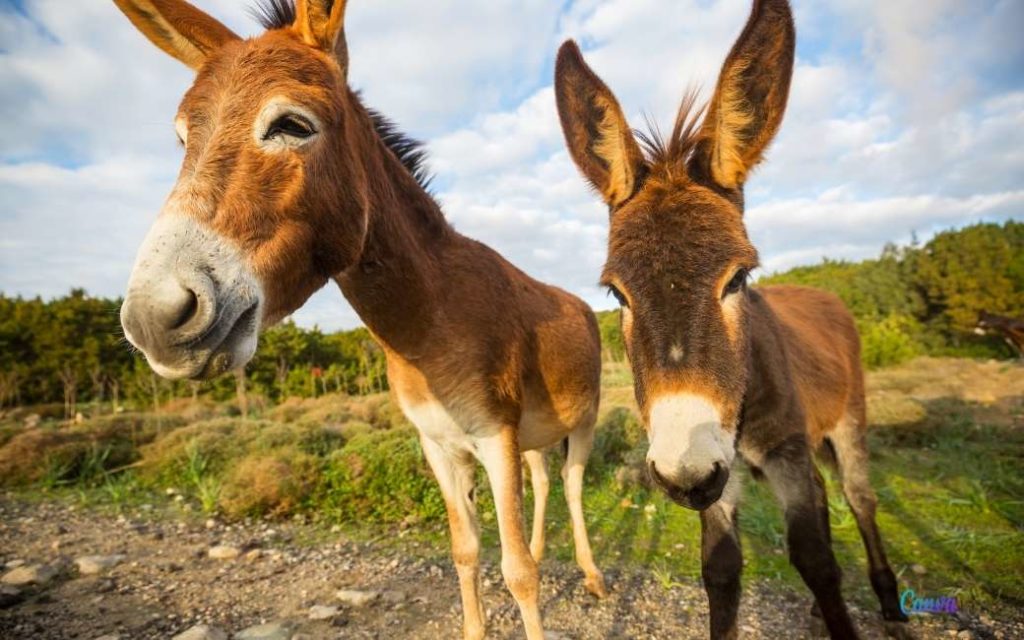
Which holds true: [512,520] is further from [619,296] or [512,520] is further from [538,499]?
[538,499]

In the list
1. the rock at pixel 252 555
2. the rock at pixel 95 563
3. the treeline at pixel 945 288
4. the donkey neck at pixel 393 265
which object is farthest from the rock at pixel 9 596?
the treeline at pixel 945 288

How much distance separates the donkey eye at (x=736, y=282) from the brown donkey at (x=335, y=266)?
1354mm

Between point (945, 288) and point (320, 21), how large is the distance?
3392cm

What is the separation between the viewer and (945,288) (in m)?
25.4

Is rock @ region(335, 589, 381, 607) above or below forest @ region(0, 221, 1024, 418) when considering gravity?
below

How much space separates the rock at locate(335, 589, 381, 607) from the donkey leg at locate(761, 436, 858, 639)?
3.02 meters

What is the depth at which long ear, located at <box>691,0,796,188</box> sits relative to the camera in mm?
1929

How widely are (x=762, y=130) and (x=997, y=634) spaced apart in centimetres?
358

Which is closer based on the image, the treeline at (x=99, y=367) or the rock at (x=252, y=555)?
the rock at (x=252, y=555)

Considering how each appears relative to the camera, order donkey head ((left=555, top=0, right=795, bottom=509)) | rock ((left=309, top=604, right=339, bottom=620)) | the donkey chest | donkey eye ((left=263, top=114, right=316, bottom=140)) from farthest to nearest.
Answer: rock ((left=309, top=604, right=339, bottom=620)), the donkey chest, donkey eye ((left=263, top=114, right=316, bottom=140)), donkey head ((left=555, top=0, right=795, bottom=509))

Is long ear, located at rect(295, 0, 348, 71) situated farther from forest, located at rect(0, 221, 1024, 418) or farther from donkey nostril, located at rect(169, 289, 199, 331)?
forest, located at rect(0, 221, 1024, 418)

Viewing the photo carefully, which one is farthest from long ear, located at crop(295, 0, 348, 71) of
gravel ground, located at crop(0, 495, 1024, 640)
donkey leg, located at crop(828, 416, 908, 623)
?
donkey leg, located at crop(828, 416, 908, 623)

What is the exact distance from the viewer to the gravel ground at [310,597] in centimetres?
321

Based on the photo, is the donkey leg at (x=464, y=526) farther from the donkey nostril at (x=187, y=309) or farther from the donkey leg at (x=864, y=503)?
the donkey leg at (x=864, y=503)
